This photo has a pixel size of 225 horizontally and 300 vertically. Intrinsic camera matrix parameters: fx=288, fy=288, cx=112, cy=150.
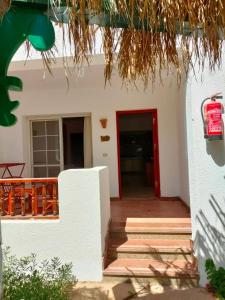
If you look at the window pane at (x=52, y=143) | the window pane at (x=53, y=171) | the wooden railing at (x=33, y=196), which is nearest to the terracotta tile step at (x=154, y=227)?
the wooden railing at (x=33, y=196)

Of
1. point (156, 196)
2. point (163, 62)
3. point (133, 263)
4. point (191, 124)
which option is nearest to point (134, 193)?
point (156, 196)

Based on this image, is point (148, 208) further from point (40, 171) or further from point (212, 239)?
point (40, 171)

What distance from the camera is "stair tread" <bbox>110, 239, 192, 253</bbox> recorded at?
4.64 metres

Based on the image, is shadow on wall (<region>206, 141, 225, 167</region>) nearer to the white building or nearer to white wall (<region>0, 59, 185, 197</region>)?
the white building

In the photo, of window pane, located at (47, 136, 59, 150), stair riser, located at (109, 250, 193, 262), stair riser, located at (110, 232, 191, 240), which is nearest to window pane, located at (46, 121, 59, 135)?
window pane, located at (47, 136, 59, 150)

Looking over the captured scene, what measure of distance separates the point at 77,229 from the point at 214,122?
258 cm

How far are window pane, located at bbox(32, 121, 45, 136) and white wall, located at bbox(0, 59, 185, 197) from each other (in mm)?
347

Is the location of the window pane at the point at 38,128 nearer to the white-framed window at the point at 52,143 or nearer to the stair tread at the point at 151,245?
the white-framed window at the point at 52,143

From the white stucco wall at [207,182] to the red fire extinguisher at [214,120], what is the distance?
0.49 ft

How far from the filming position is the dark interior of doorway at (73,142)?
8.12 m

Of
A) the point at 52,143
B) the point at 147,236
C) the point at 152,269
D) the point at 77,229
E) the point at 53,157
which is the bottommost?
the point at 152,269

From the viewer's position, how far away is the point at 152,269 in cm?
438

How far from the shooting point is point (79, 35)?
1877mm

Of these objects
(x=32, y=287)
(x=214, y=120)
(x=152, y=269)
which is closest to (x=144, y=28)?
(x=214, y=120)
